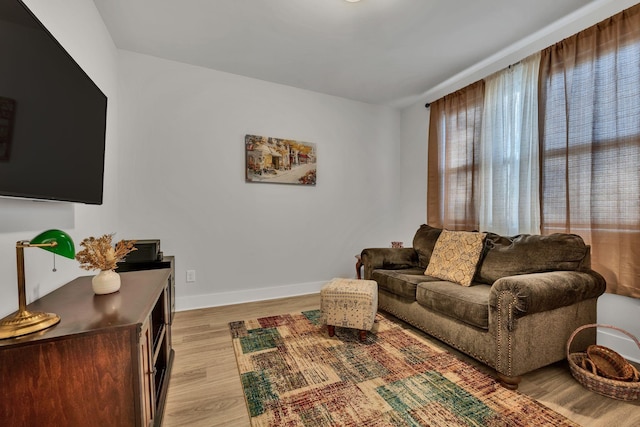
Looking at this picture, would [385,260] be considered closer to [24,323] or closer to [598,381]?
[598,381]

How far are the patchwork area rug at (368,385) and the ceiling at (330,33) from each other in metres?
2.59

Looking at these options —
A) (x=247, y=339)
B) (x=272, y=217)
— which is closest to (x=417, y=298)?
(x=247, y=339)

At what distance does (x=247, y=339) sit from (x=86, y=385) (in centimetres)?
146

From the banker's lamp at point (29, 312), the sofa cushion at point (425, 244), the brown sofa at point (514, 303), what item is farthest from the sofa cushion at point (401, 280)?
the banker's lamp at point (29, 312)

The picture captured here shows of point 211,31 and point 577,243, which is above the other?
point 211,31

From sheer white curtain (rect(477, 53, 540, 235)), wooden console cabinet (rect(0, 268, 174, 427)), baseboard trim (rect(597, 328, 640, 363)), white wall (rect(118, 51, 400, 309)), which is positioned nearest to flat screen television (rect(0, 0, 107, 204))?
wooden console cabinet (rect(0, 268, 174, 427))

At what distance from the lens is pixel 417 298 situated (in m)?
2.31

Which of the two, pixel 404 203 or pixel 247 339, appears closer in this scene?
pixel 247 339

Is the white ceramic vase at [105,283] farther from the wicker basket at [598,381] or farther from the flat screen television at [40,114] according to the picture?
Answer: the wicker basket at [598,381]

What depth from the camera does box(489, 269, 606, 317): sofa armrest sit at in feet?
5.25

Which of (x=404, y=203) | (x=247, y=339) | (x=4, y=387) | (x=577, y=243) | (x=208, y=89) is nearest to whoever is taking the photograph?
(x=4, y=387)

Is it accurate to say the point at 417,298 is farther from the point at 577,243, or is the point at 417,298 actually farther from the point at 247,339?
the point at 247,339

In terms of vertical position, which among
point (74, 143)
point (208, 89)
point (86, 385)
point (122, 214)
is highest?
point (208, 89)

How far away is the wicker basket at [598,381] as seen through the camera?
1508 millimetres
